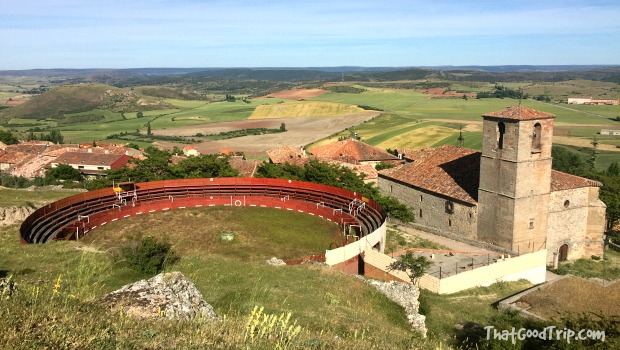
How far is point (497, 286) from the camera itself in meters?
27.0

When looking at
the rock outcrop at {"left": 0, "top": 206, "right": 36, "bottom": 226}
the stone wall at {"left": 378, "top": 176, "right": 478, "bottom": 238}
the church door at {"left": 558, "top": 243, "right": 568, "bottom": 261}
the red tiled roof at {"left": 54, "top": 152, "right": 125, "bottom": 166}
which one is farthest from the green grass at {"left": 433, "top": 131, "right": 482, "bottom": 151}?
the rock outcrop at {"left": 0, "top": 206, "right": 36, "bottom": 226}

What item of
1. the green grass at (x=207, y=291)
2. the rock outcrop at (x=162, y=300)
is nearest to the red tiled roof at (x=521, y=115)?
the green grass at (x=207, y=291)

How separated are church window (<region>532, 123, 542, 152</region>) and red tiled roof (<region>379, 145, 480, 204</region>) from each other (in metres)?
5.28

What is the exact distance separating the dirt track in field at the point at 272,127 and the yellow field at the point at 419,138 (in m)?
17.6

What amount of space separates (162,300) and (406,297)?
1173 centimetres

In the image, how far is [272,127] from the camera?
428 feet

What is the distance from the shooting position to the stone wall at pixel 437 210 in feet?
124

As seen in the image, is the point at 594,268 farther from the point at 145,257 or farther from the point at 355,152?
the point at 355,152

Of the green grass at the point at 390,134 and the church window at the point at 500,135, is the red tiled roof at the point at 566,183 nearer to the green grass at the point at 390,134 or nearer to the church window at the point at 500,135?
the church window at the point at 500,135

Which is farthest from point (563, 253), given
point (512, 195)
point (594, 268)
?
point (512, 195)

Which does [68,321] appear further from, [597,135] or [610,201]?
[597,135]

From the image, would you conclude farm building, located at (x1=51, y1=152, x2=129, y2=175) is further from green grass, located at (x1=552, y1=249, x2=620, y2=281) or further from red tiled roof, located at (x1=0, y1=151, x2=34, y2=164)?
green grass, located at (x1=552, y1=249, x2=620, y2=281)

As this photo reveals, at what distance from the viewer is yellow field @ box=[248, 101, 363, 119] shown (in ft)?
484

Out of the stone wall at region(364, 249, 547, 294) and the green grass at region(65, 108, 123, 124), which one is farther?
the green grass at region(65, 108, 123, 124)
